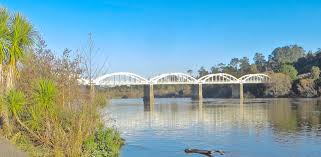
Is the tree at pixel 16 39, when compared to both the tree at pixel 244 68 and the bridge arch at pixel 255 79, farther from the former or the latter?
the tree at pixel 244 68

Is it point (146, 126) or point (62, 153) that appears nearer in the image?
point (62, 153)

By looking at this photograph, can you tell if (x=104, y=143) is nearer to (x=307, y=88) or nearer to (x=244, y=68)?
(x=307, y=88)

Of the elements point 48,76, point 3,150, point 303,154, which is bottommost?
point 303,154

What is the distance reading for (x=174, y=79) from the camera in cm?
15850

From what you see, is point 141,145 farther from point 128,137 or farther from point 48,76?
point 48,76

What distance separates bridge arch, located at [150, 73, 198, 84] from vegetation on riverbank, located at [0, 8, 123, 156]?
122771 millimetres

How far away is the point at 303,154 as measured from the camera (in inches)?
1047

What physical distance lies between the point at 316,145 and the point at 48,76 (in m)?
17.7

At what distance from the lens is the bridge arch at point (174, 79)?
478ft

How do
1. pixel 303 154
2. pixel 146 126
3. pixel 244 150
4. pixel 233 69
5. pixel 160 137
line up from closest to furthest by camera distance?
pixel 303 154, pixel 244 150, pixel 160 137, pixel 146 126, pixel 233 69

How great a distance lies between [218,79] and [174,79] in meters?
18.0

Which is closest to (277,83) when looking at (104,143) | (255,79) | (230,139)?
(255,79)

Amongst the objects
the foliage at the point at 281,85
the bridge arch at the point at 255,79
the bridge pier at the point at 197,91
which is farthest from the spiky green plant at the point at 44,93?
the bridge arch at the point at 255,79

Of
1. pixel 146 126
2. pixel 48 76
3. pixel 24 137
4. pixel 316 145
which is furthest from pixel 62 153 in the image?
pixel 146 126
